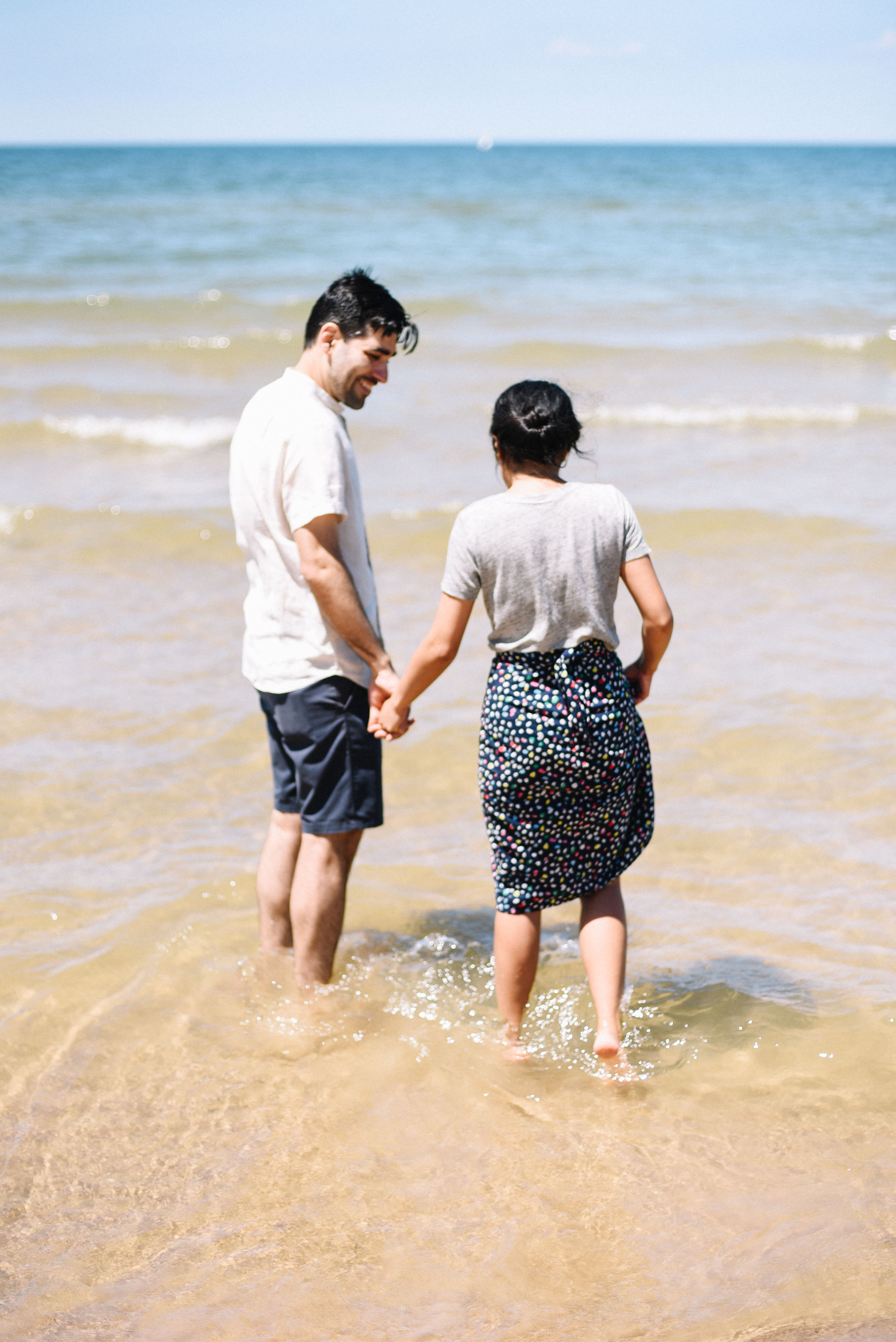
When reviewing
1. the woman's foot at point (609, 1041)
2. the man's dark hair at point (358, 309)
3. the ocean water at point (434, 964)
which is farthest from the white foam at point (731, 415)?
the woman's foot at point (609, 1041)

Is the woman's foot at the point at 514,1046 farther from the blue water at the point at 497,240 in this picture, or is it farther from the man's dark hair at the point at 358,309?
the blue water at the point at 497,240

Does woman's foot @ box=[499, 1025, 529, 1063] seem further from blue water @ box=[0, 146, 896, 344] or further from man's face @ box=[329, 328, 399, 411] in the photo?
blue water @ box=[0, 146, 896, 344]

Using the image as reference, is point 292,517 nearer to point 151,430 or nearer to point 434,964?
point 434,964

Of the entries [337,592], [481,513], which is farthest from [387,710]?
[481,513]

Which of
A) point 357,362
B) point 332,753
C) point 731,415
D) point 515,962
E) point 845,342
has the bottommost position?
point 515,962

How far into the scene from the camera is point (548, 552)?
9.64ft

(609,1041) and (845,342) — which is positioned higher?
(845,342)

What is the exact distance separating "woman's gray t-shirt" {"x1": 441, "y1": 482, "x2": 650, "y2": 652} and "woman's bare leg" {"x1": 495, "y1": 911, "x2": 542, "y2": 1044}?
780mm

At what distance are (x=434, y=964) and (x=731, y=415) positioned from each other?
8709 millimetres

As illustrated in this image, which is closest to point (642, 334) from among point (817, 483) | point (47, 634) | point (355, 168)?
point (817, 483)

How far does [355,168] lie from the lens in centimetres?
5984

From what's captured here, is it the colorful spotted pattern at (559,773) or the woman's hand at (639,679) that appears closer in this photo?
the colorful spotted pattern at (559,773)

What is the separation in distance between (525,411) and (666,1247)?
6.19 feet

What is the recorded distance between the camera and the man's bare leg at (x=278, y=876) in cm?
366
